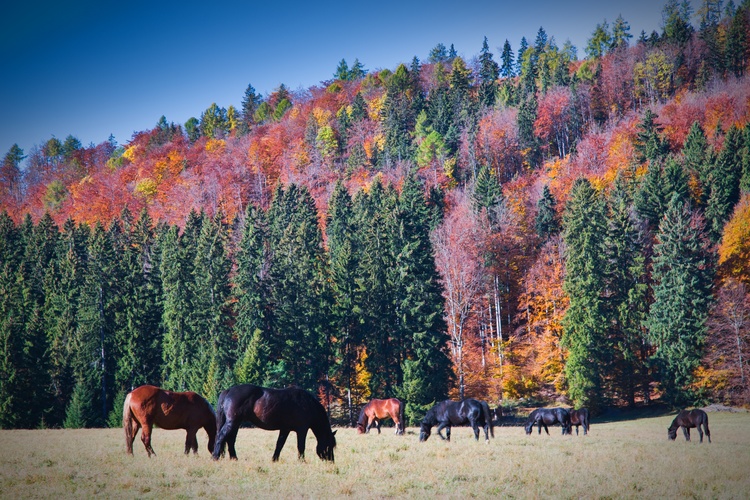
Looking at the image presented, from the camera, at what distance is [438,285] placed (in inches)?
1934

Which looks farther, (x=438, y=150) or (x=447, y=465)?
(x=438, y=150)

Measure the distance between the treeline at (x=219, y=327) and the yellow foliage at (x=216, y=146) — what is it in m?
75.2

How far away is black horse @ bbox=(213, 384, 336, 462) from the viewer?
14.5 m

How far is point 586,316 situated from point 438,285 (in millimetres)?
13364

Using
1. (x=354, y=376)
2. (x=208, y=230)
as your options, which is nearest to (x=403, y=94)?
(x=208, y=230)

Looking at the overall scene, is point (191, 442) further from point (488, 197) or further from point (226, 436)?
point (488, 197)

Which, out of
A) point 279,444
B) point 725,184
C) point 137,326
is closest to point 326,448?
point 279,444

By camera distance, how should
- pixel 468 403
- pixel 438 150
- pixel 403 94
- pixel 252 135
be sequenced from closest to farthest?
1. pixel 468 403
2. pixel 438 150
3. pixel 403 94
4. pixel 252 135

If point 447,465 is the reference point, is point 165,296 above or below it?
above

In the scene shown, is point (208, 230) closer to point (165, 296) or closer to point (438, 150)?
point (165, 296)

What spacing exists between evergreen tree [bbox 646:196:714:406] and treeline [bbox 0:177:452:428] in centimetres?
1820

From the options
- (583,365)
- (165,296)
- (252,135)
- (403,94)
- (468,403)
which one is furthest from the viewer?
(252,135)

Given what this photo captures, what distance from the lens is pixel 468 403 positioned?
2312 centimetres

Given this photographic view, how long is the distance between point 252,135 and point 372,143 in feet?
116
